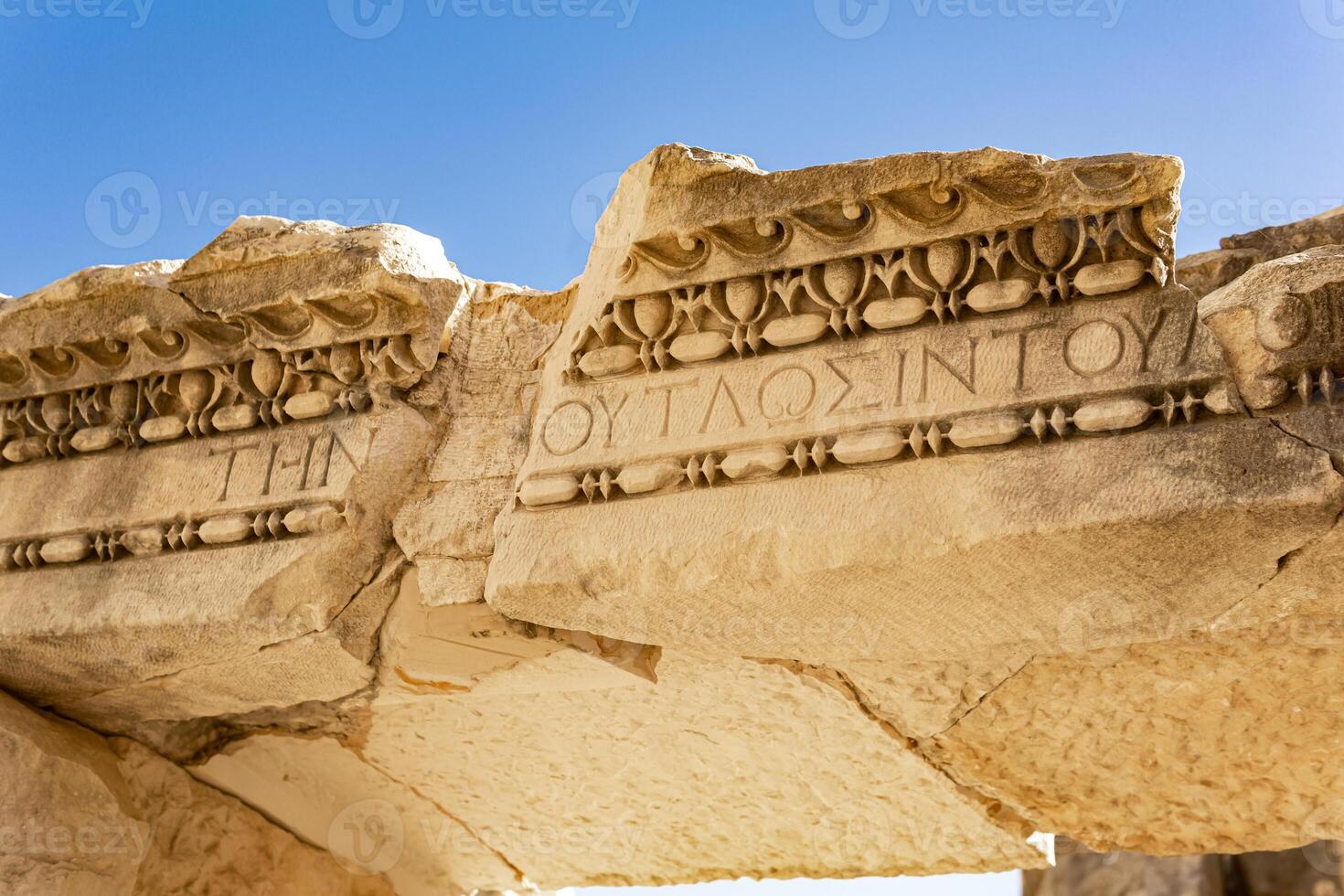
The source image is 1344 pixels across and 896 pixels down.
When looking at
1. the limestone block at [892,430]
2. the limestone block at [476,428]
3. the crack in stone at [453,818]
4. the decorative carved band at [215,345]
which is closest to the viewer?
the limestone block at [892,430]

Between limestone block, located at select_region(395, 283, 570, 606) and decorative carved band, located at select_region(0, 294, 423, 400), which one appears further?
decorative carved band, located at select_region(0, 294, 423, 400)

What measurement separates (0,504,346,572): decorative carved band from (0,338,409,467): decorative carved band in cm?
22

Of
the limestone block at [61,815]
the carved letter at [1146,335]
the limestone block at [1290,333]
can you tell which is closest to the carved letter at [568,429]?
the carved letter at [1146,335]

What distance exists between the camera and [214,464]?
296 cm

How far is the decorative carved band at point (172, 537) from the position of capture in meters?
2.78

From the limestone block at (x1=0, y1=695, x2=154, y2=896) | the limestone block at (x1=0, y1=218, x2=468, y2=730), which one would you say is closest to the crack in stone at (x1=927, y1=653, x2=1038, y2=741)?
the limestone block at (x1=0, y1=218, x2=468, y2=730)

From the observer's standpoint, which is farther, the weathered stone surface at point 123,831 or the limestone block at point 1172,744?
the weathered stone surface at point 123,831

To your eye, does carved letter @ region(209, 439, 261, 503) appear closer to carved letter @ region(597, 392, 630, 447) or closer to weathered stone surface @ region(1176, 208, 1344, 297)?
carved letter @ region(597, 392, 630, 447)

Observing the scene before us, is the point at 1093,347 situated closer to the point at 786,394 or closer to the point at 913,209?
the point at 913,209

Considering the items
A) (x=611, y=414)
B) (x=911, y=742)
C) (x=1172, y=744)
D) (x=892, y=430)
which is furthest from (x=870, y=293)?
(x=1172, y=744)

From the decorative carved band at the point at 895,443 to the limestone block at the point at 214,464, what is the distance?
45cm

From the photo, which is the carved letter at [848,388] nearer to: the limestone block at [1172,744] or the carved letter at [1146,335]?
the carved letter at [1146,335]

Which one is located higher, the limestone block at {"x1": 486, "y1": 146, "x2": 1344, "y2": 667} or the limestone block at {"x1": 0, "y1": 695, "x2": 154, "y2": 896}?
the limestone block at {"x1": 486, "y1": 146, "x2": 1344, "y2": 667}

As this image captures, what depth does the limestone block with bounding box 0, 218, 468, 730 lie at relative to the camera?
110 inches
